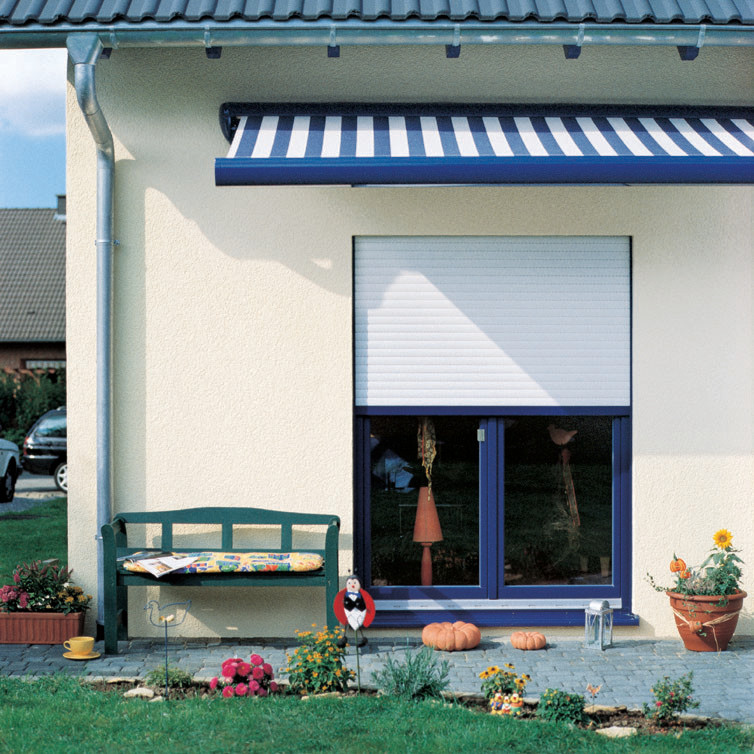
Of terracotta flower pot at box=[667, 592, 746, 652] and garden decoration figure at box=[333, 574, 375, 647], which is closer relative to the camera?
garden decoration figure at box=[333, 574, 375, 647]

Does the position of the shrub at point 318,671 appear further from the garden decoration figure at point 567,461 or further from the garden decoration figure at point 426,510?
the garden decoration figure at point 567,461

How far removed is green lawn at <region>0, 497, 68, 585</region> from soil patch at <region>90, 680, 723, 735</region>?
432cm

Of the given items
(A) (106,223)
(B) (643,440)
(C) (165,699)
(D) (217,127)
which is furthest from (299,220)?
(C) (165,699)

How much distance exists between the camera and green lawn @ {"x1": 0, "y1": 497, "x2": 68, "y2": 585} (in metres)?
11.3

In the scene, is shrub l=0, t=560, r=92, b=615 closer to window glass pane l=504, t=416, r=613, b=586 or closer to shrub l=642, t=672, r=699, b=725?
window glass pane l=504, t=416, r=613, b=586

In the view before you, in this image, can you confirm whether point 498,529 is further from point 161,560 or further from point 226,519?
point 161,560

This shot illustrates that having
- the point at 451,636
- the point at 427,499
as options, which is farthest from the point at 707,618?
the point at 427,499

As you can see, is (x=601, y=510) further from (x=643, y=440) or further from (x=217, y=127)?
(x=217, y=127)

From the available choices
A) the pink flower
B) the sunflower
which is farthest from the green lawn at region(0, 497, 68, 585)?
the sunflower

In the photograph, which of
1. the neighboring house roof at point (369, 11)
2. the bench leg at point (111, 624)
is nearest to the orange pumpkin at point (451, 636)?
the bench leg at point (111, 624)

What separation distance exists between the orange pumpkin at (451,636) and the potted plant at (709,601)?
4.96 ft

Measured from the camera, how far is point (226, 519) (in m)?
7.42

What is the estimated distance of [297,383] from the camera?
762 centimetres

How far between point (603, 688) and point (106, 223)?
16.5 feet
